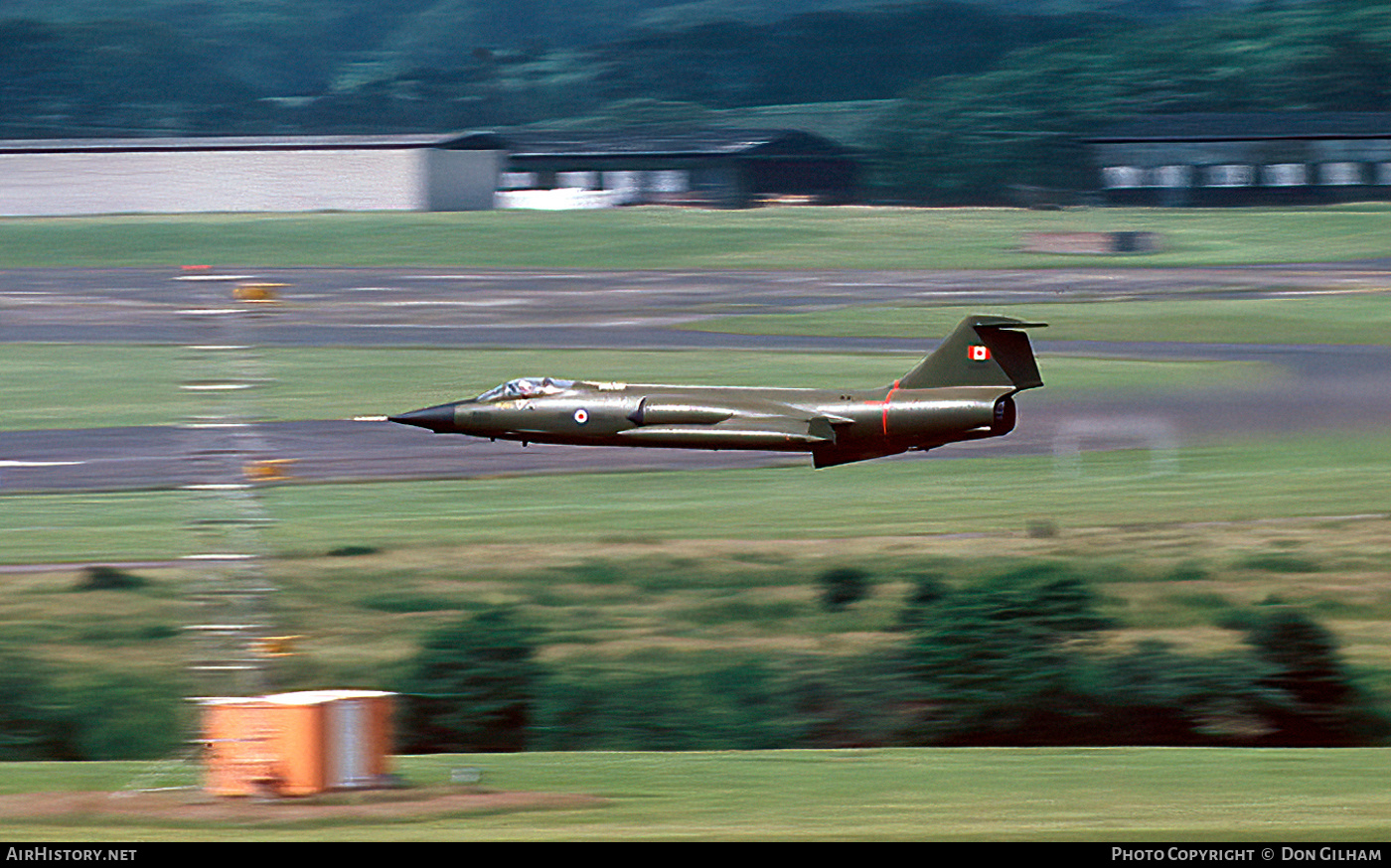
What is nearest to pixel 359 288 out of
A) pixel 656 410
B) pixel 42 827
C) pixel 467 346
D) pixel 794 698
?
pixel 467 346

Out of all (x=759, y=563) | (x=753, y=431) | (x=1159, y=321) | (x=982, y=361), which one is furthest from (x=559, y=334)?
(x=982, y=361)

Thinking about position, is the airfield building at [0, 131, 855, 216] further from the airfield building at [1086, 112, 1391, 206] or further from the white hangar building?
the airfield building at [1086, 112, 1391, 206]

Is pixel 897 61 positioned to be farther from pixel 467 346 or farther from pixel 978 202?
pixel 467 346

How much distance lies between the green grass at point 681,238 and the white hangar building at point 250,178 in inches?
88.7

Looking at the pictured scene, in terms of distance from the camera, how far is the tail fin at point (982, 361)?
42.2 meters

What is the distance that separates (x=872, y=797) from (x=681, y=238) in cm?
8390

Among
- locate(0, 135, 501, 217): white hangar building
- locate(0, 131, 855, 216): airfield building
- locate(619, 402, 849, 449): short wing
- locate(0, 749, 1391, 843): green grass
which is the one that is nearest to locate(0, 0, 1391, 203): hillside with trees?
locate(0, 131, 855, 216): airfield building

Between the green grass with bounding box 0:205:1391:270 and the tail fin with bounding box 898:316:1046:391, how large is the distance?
2299 inches

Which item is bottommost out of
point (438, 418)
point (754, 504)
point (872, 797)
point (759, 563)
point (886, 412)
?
point (759, 563)

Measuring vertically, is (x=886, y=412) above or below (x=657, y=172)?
below

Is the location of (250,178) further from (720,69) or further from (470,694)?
(470,694)

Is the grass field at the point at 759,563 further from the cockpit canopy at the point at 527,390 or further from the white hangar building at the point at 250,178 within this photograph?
the white hangar building at the point at 250,178

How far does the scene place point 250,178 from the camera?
379 feet

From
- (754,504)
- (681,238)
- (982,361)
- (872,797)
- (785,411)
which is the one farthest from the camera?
(681,238)
